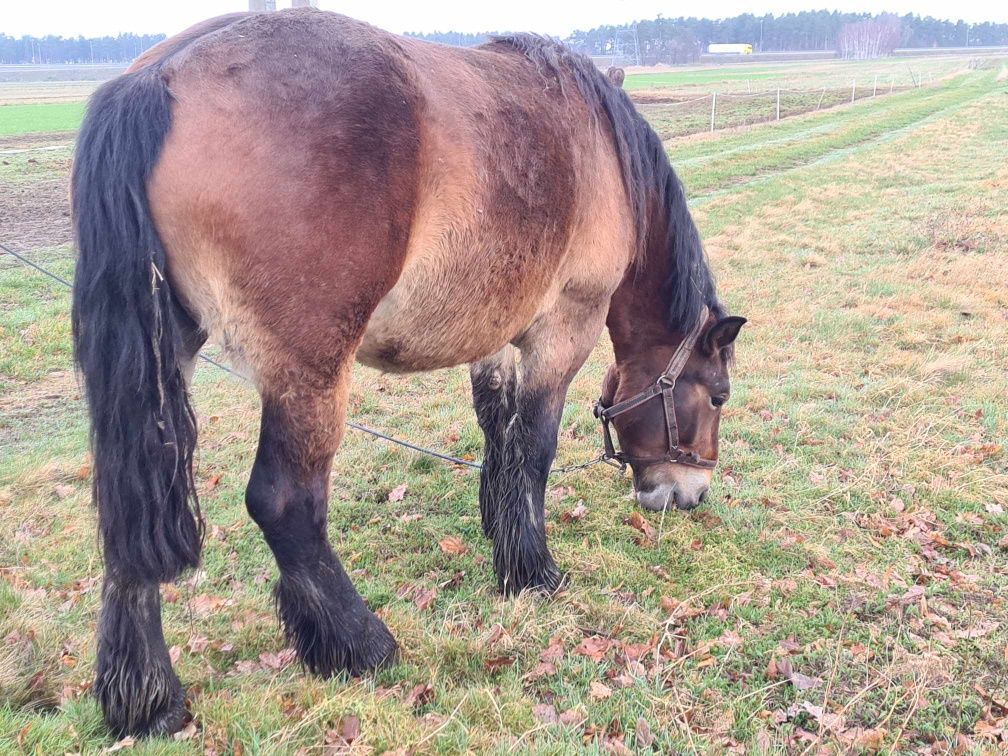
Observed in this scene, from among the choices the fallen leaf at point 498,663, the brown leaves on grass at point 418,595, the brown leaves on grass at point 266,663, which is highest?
the brown leaves on grass at point 266,663

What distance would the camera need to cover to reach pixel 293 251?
241 cm

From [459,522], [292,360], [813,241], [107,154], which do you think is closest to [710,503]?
[459,522]

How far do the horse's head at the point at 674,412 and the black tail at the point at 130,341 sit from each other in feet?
8.55

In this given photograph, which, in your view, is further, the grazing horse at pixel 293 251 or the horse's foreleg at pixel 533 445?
the horse's foreleg at pixel 533 445

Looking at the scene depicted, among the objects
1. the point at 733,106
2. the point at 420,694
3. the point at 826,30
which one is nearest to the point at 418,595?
the point at 420,694

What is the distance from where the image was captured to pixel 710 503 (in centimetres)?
475

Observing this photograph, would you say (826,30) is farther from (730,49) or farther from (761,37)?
(730,49)

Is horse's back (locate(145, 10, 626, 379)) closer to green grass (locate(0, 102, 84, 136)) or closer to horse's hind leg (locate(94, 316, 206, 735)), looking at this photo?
horse's hind leg (locate(94, 316, 206, 735))

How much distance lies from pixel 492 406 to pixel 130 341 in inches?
92.2

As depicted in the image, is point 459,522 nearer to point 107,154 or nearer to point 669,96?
point 107,154

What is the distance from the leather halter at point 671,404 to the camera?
4223mm

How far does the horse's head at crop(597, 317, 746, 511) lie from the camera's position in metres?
4.25

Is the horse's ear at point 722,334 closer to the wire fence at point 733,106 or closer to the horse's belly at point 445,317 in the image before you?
the horse's belly at point 445,317

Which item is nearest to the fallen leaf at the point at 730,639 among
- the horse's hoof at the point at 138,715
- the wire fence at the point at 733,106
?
the horse's hoof at the point at 138,715
